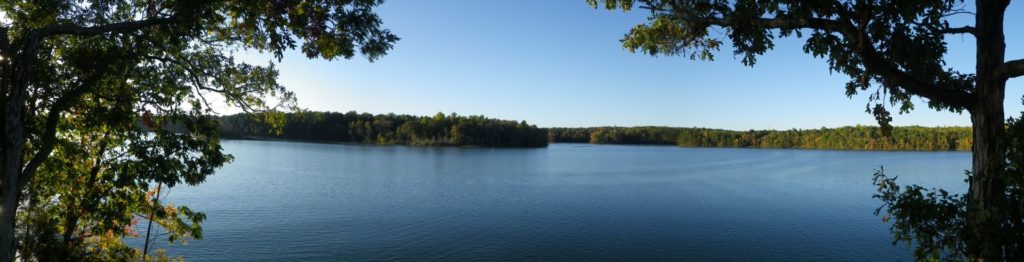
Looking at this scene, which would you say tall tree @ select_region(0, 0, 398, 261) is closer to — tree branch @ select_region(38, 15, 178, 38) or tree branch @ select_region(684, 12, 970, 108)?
tree branch @ select_region(38, 15, 178, 38)

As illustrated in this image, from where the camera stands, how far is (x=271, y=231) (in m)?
22.4

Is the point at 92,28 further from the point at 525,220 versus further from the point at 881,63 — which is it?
the point at 525,220

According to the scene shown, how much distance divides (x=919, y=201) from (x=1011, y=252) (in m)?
0.85

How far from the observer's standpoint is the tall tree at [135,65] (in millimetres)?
5618

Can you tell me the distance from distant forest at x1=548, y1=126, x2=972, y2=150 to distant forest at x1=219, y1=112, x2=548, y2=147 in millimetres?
57535

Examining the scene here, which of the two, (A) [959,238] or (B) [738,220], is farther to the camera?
(B) [738,220]

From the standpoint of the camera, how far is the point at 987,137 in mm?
5234

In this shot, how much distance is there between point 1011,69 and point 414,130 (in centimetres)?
12688

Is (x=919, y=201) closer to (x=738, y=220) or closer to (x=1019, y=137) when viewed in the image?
(x=1019, y=137)

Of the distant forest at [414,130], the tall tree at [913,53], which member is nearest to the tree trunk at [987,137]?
the tall tree at [913,53]

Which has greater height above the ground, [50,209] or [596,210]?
[50,209]

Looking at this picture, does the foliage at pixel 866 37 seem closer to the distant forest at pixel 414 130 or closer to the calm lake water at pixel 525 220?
the calm lake water at pixel 525 220

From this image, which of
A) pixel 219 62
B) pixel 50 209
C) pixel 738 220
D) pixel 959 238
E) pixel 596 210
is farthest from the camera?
pixel 596 210

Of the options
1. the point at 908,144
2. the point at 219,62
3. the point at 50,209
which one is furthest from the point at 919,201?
the point at 908,144
